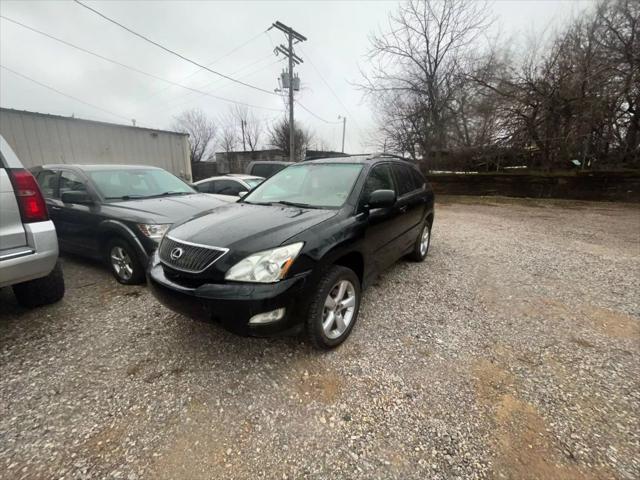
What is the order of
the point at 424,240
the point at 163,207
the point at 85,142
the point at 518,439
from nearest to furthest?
the point at 518,439 < the point at 163,207 < the point at 424,240 < the point at 85,142

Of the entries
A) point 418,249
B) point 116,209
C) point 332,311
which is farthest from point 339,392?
point 116,209

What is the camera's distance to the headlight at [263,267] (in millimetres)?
1897

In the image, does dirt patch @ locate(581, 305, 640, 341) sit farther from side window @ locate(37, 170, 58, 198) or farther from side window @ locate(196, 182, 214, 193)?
side window @ locate(196, 182, 214, 193)

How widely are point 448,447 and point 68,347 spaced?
2935 mm

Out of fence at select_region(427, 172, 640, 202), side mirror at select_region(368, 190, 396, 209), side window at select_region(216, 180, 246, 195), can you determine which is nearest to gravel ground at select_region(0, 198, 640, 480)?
side mirror at select_region(368, 190, 396, 209)

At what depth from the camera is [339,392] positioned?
6.49 ft

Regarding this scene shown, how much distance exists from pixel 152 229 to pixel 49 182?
240 cm

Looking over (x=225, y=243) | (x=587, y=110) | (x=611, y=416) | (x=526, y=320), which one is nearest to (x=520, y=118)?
(x=587, y=110)

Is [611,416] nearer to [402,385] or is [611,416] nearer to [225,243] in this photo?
[402,385]

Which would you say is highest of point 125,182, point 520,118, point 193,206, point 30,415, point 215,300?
point 520,118

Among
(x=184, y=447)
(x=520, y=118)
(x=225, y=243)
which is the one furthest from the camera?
(x=520, y=118)

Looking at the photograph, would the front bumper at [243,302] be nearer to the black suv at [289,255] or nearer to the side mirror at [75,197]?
the black suv at [289,255]

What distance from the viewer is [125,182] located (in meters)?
4.09

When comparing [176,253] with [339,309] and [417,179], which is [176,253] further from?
[417,179]
